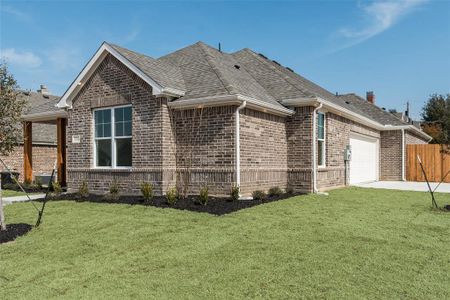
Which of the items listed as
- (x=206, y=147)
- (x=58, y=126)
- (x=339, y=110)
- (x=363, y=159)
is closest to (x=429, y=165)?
(x=363, y=159)

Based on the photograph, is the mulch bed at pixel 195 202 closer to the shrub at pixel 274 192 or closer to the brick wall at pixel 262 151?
the shrub at pixel 274 192

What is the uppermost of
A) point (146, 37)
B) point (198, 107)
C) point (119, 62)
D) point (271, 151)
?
point (146, 37)

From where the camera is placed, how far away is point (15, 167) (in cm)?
2208

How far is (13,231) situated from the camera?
27.0ft

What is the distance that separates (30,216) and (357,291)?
27.7 feet

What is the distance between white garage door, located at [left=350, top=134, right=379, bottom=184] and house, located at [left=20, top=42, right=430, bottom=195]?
331 cm

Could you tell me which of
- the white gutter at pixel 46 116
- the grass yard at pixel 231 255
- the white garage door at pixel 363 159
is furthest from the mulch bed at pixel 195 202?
the white garage door at pixel 363 159

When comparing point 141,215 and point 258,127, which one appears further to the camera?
point 258,127

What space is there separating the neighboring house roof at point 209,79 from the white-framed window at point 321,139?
2.03ft

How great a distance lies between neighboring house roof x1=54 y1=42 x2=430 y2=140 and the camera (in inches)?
474

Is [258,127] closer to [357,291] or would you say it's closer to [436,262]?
[436,262]

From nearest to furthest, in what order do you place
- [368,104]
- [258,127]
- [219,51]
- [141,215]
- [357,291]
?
[357,291]
[141,215]
[258,127]
[219,51]
[368,104]

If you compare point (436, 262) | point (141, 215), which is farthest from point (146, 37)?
point (436, 262)

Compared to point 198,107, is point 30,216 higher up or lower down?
lower down
